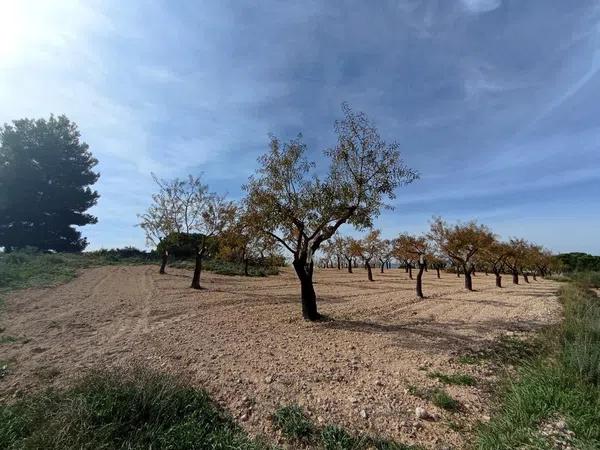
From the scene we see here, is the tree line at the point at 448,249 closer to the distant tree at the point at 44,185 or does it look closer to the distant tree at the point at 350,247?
the distant tree at the point at 350,247

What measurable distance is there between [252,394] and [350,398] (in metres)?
1.73

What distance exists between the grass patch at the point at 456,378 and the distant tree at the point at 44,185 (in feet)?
165

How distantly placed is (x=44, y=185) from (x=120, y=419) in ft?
163

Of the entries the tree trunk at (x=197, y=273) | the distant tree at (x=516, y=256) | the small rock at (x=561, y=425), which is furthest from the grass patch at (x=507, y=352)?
the distant tree at (x=516, y=256)

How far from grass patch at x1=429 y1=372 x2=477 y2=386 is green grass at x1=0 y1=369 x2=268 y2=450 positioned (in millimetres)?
4206

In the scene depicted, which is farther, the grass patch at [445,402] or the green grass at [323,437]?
the grass patch at [445,402]

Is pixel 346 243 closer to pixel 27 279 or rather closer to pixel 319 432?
pixel 27 279

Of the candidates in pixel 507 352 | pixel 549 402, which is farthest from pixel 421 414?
pixel 507 352

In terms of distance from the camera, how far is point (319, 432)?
4.58 metres

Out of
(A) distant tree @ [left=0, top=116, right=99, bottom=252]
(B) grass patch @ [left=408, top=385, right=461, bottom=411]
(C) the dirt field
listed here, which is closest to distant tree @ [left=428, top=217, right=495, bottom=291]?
(C) the dirt field

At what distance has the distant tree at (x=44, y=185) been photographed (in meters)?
39.7

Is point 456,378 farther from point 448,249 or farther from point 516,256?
point 516,256

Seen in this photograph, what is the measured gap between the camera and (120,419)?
408cm

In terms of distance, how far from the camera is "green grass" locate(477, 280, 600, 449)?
3.99 m
